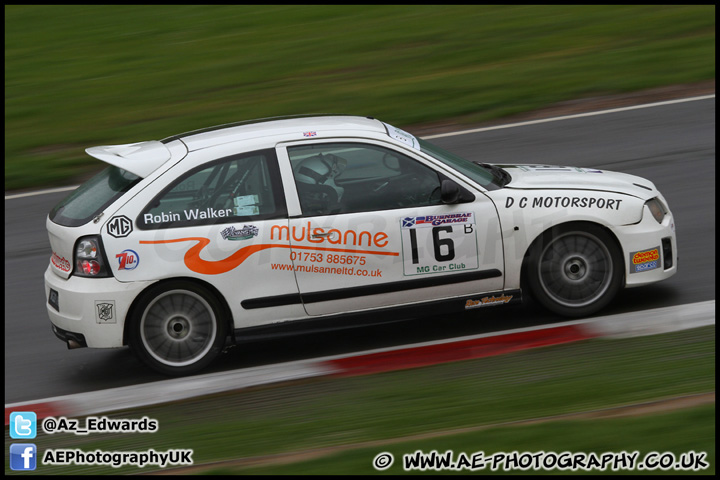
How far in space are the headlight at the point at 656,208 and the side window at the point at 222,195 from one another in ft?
9.28

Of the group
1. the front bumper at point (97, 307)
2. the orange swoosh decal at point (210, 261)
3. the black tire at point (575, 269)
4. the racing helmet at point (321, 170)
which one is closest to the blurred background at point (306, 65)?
the front bumper at point (97, 307)

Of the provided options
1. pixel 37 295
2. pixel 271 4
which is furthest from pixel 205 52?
pixel 37 295

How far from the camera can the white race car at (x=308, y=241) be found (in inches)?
261

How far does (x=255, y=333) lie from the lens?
6.82 meters

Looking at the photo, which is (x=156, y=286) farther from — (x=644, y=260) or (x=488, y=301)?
(x=644, y=260)

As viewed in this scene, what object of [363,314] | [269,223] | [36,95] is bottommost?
[363,314]

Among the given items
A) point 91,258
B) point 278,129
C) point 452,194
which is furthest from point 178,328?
point 452,194

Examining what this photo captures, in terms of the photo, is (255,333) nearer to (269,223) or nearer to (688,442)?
(269,223)

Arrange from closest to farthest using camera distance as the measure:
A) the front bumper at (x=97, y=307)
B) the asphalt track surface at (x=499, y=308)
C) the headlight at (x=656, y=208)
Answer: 1. the front bumper at (x=97, y=307)
2. the headlight at (x=656, y=208)
3. the asphalt track surface at (x=499, y=308)

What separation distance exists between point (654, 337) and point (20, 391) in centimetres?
474

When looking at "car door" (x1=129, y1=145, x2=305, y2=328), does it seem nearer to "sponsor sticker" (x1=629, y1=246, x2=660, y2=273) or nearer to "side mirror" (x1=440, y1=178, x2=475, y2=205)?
"side mirror" (x1=440, y1=178, x2=475, y2=205)

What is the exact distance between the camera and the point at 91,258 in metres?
6.62

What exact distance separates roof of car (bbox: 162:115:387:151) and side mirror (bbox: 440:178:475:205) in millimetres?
715

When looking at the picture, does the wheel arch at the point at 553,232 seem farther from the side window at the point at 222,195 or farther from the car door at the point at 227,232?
the side window at the point at 222,195
